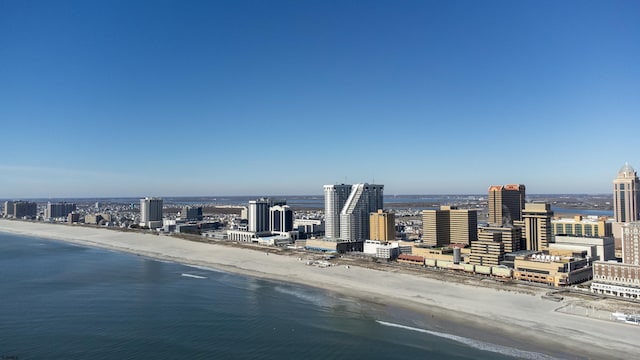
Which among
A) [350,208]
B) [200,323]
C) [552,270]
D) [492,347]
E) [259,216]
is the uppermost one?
[350,208]

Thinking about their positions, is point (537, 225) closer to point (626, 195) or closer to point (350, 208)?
point (626, 195)

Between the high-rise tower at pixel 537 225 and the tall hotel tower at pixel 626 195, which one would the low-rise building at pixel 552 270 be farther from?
the tall hotel tower at pixel 626 195

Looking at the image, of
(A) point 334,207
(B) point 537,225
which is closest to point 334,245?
(A) point 334,207

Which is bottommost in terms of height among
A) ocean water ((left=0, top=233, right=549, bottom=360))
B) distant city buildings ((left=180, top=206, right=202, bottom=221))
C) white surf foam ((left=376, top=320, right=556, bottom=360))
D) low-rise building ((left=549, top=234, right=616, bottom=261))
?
white surf foam ((left=376, top=320, right=556, bottom=360))

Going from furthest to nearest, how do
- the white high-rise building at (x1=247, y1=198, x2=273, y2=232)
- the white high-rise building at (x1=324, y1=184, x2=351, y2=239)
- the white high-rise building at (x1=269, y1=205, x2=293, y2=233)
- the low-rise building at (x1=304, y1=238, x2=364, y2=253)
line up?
the white high-rise building at (x1=247, y1=198, x2=273, y2=232) < the white high-rise building at (x1=269, y1=205, x2=293, y2=233) < the white high-rise building at (x1=324, y1=184, x2=351, y2=239) < the low-rise building at (x1=304, y1=238, x2=364, y2=253)

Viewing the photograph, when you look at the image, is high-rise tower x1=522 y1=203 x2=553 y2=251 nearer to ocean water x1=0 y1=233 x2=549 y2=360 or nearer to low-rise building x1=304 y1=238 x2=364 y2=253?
low-rise building x1=304 y1=238 x2=364 y2=253

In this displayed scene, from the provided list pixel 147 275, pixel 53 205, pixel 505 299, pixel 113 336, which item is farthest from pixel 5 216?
pixel 505 299

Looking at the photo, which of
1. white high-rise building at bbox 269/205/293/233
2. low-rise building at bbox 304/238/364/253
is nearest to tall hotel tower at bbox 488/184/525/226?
low-rise building at bbox 304/238/364/253
